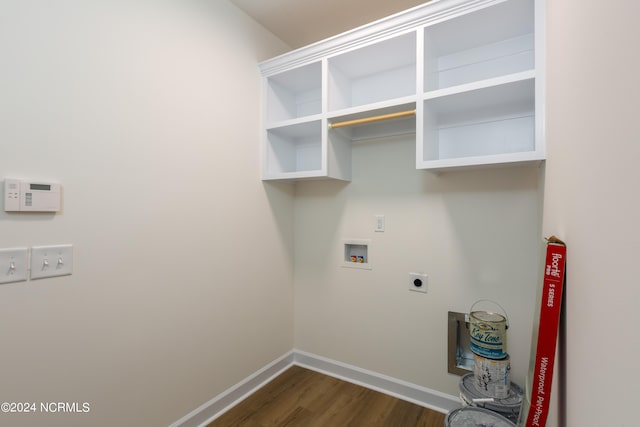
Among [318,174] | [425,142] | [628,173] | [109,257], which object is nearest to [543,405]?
[628,173]

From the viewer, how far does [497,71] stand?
69.8 inches

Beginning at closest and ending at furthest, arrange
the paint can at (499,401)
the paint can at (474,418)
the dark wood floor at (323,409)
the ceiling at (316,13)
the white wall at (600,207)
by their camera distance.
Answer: the white wall at (600,207)
the paint can at (474,418)
the paint can at (499,401)
the dark wood floor at (323,409)
the ceiling at (316,13)

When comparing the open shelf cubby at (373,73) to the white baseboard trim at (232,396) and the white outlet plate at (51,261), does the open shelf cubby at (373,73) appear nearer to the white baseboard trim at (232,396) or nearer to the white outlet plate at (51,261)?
the white outlet plate at (51,261)

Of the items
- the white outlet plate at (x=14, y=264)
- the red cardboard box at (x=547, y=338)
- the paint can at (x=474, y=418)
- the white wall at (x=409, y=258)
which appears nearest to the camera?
the red cardboard box at (x=547, y=338)

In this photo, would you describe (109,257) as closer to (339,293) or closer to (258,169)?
(258,169)

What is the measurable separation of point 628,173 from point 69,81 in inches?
73.7

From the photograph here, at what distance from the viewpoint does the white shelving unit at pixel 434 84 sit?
154cm

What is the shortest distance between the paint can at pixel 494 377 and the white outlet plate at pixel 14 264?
220 centimetres

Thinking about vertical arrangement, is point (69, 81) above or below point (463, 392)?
above

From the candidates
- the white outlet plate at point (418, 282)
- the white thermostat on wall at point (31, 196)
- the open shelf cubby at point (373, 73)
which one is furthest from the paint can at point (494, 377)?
the white thermostat on wall at point (31, 196)

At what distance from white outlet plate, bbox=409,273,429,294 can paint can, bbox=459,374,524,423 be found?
1.93 ft

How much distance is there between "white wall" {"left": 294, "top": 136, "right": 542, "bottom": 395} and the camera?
5.81 ft

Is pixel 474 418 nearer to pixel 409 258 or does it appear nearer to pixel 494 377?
pixel 494 377

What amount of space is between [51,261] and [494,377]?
7.26ft
